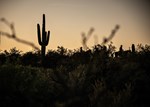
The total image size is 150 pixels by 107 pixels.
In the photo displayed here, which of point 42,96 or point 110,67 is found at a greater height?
point 110,67

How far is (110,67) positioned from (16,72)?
3.68 meters

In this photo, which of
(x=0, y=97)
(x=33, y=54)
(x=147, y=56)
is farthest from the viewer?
(x=33, y=54)

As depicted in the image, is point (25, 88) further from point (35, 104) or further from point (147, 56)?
point (147, 56)

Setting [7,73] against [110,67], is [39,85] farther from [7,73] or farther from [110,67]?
[110,67]

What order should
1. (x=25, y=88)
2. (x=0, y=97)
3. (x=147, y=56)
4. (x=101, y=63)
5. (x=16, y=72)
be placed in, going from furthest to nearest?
(x=147, y=56)
(x=101, y=63)
(x=16, y=72)
(x=25, y=88)
(x=0, y=97)

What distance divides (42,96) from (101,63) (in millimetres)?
3120

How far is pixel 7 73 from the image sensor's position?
9461mm

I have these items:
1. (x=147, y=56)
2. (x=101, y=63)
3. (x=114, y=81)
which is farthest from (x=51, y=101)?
(x=147, y=56)

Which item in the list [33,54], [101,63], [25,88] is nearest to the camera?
[25,88]

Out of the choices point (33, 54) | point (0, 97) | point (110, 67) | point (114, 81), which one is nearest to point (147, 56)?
point (110, 67)

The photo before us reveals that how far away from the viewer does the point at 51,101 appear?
357 inches

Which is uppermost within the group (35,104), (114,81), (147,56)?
(147,56)

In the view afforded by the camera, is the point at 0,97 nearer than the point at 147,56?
Yes

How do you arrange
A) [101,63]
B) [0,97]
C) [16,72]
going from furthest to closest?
[101,63]
[16,72]
[0,97]
